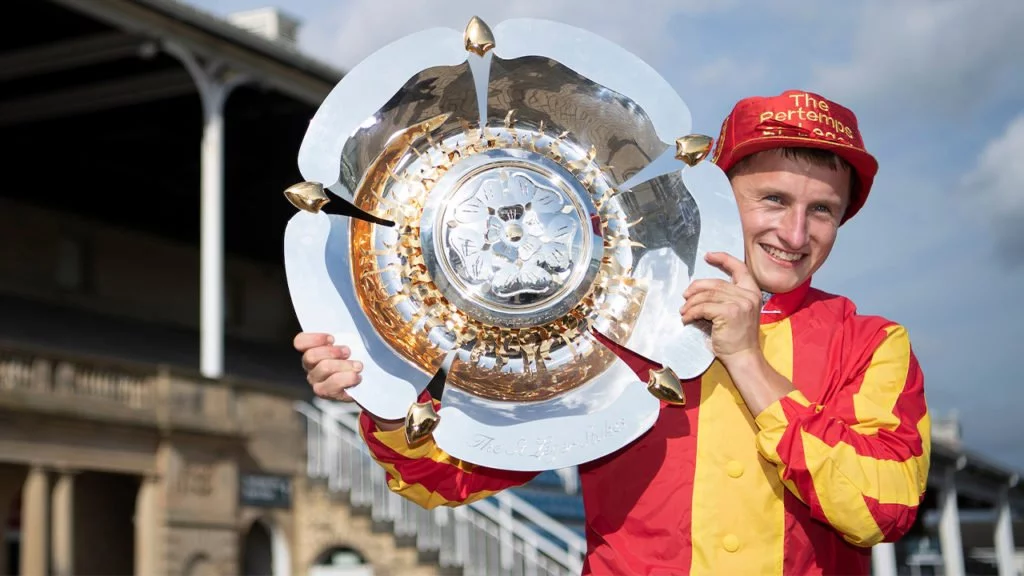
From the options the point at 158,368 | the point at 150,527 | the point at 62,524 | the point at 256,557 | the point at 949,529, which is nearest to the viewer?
the point at 62,524

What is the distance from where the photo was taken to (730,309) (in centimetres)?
229

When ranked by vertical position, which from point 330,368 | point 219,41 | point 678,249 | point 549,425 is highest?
point 219,41

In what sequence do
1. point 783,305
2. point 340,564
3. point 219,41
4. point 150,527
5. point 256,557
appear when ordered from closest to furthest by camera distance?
point 783,305, point 150,527, point 219,41, point 340,564, point 256,557

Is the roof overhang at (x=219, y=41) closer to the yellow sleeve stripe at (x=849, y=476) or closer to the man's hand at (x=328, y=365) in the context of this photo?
the man's hand at (x=328, y=365)

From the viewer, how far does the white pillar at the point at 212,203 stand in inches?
567

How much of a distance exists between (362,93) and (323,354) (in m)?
0.48

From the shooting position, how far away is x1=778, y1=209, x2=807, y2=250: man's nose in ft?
8.15

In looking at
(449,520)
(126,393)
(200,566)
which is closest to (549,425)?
(449,520)

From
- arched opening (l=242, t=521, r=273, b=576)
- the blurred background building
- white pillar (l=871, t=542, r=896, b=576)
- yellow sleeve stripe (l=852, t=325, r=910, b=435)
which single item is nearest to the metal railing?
the blurred background building

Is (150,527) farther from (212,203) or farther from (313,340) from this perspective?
(313,340)

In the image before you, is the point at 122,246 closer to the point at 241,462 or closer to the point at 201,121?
the point at 201,121

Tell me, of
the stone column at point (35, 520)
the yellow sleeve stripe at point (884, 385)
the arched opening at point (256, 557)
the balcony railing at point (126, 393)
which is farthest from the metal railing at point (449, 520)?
the yellow sleeve stripe at point (884, 385)

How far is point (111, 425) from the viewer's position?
13.2m

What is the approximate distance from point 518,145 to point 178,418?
39.0ft
